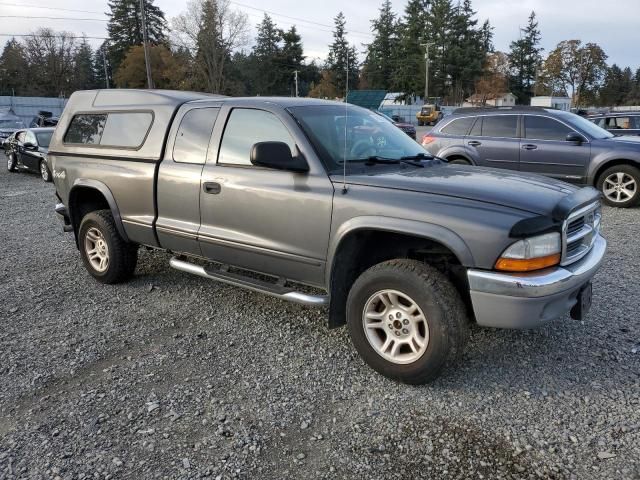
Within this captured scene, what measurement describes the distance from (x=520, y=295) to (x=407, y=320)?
0.72 m

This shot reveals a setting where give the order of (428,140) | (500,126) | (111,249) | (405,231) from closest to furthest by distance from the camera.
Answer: (405,231)
(111,249)
(500,126)
(428,140)

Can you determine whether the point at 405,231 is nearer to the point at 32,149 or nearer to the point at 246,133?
the point at 246,133

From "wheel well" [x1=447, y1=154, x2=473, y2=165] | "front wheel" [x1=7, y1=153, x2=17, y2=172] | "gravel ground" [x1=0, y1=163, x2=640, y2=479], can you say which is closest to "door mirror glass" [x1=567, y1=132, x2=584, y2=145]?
"wheel well" [x1=447, y1=154, x2=473, y2=165]

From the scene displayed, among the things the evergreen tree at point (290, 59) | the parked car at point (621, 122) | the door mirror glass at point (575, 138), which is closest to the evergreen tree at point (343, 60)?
the door mirror glass at point (575, 138)

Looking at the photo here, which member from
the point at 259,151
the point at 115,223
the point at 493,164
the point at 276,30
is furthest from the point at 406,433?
the point at 276,30

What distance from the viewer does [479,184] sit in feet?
10.8

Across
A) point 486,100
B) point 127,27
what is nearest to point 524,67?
point 486,100

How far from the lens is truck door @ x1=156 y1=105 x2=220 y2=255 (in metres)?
4.23

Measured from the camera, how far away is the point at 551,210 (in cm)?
299

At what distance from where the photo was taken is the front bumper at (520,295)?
2.85 meters

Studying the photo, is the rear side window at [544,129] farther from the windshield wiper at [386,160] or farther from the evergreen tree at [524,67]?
the evergreen tree at [524,67]

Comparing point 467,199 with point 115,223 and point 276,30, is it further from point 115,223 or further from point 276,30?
point 276,30

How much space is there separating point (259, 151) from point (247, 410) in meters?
1.67

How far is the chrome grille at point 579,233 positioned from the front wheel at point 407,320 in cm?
74
